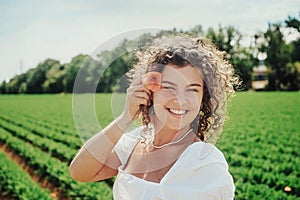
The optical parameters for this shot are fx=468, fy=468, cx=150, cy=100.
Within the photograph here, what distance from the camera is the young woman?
4.26ft

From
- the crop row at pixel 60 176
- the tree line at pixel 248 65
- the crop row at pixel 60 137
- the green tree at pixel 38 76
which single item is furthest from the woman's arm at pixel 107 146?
the green tree at pixel 38 76

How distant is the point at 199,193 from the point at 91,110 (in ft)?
1.32

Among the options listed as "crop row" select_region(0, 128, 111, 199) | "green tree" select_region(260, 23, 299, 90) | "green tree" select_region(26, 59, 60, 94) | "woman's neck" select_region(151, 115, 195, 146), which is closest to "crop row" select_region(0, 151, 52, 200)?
"crop row" select_region(0, 128, 111, 199)

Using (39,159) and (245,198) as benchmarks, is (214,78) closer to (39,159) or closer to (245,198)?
(245,198)

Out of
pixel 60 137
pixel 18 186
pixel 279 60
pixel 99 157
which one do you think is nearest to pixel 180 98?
pixel 99 157

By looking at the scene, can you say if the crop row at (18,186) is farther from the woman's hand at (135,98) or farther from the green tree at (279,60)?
the green tree at (279,60)

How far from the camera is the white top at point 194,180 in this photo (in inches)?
49.8

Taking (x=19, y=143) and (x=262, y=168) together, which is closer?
(x=262, y=168)

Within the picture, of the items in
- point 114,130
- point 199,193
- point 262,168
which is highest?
point 114,130

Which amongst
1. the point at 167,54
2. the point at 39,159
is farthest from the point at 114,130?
the point at 39,159

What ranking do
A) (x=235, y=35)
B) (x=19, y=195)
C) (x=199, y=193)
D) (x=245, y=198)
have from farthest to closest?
(x=235, y=35), (x=19, y=195), (x=245, y=198), (x=199, y=193)

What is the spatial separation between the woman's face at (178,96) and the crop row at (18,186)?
4.89 m

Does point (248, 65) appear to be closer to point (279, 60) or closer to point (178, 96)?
point (279, 60)

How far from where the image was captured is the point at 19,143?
11336 millimetres
